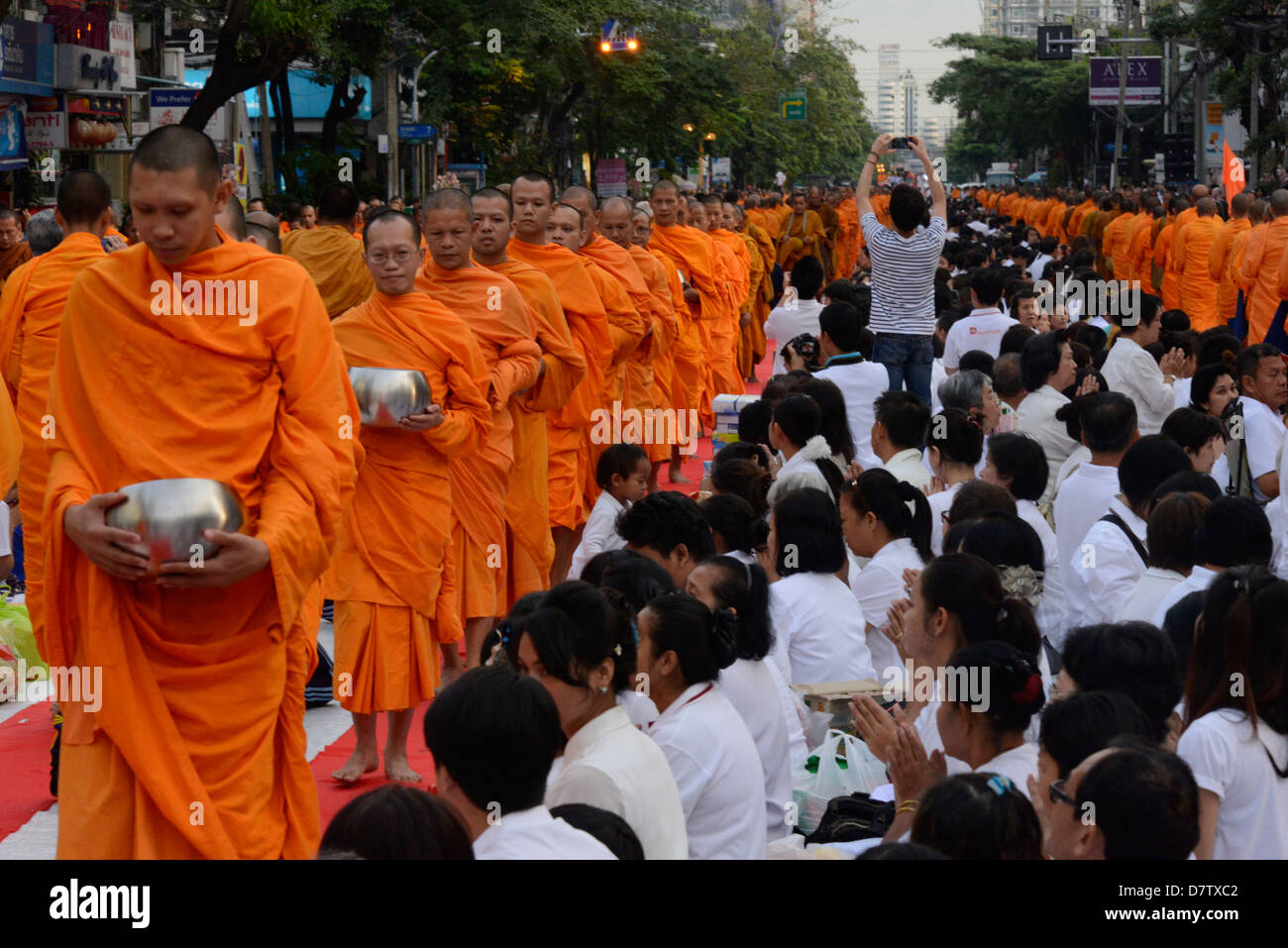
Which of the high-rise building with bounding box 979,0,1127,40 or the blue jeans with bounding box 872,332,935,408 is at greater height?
the high-rise building with bounding box 979,0,1127,40

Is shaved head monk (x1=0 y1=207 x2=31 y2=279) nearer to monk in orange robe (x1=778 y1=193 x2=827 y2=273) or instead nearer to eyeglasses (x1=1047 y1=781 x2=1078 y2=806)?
eyeglasses (x1=1047 y1=781 x2=1078 y2=806)

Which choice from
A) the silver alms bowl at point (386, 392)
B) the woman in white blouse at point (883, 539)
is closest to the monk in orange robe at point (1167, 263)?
the woman in white blouse at point (883, 539)

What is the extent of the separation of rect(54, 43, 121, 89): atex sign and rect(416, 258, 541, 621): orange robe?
1557 centimetres

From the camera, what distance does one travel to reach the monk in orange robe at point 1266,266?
553 inches

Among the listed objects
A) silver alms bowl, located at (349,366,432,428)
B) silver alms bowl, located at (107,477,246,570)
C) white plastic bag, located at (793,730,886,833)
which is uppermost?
silver alms bowl, located at (349,366,432,428)

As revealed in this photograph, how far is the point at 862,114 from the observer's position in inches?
4402

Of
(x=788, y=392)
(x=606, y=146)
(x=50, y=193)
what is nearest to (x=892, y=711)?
(x=788, y=392)

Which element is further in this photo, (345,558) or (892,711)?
(345,558)

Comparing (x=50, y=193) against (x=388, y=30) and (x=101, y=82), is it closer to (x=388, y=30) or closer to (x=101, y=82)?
(x=101, y=82)

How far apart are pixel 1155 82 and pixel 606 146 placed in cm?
1759

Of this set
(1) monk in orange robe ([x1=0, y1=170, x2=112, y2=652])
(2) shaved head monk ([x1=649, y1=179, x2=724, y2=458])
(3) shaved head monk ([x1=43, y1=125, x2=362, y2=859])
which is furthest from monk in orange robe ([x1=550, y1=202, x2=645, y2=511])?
(3) shaved head monk ([x1=43, y1=125, x2=362, y2=859])

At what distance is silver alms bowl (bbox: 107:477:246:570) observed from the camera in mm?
3662

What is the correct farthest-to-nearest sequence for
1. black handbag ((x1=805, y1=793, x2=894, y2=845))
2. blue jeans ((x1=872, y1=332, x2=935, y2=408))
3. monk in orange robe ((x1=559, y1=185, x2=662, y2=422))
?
blue jeans ((x1=872, y1=332, x2=935, y2=408)) < monk in orange robe ((x1=559, y1=185, x2=662, y2=422)) < black handbag ((x1=805, y1=793, x2=894, y2=845))

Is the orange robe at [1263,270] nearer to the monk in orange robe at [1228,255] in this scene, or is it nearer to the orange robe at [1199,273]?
the monk in orange robe at [1228,255]
